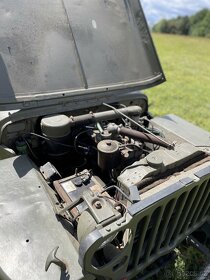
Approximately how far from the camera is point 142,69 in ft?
9.66

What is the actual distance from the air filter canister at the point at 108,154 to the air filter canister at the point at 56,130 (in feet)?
1.01

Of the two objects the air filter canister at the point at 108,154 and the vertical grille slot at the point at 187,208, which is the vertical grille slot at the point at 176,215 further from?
the air filter canister at the point at 108,154

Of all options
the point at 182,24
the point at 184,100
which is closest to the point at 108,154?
the point at 184,100

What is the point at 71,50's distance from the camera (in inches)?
101

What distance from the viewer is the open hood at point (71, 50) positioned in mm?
2312

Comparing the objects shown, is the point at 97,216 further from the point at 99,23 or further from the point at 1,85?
the point at 99,23

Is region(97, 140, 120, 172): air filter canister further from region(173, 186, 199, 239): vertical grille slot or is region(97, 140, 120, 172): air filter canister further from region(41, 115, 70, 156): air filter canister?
region(173, 186, 199, 239): vertical grille slot

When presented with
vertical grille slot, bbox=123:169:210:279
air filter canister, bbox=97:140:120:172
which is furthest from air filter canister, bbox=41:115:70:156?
vertical grille slot, bbox=123:169:210:279

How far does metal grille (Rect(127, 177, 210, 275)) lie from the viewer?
6.18 feet

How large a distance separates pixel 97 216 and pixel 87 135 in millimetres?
957

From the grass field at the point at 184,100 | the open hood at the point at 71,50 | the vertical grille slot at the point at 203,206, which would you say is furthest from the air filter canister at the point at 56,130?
the grass field at the point at 184,100

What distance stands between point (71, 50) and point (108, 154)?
3.35 feet

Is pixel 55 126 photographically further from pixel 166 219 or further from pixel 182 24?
pixel 182 24

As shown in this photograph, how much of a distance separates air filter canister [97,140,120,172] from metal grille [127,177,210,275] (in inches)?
18.3
